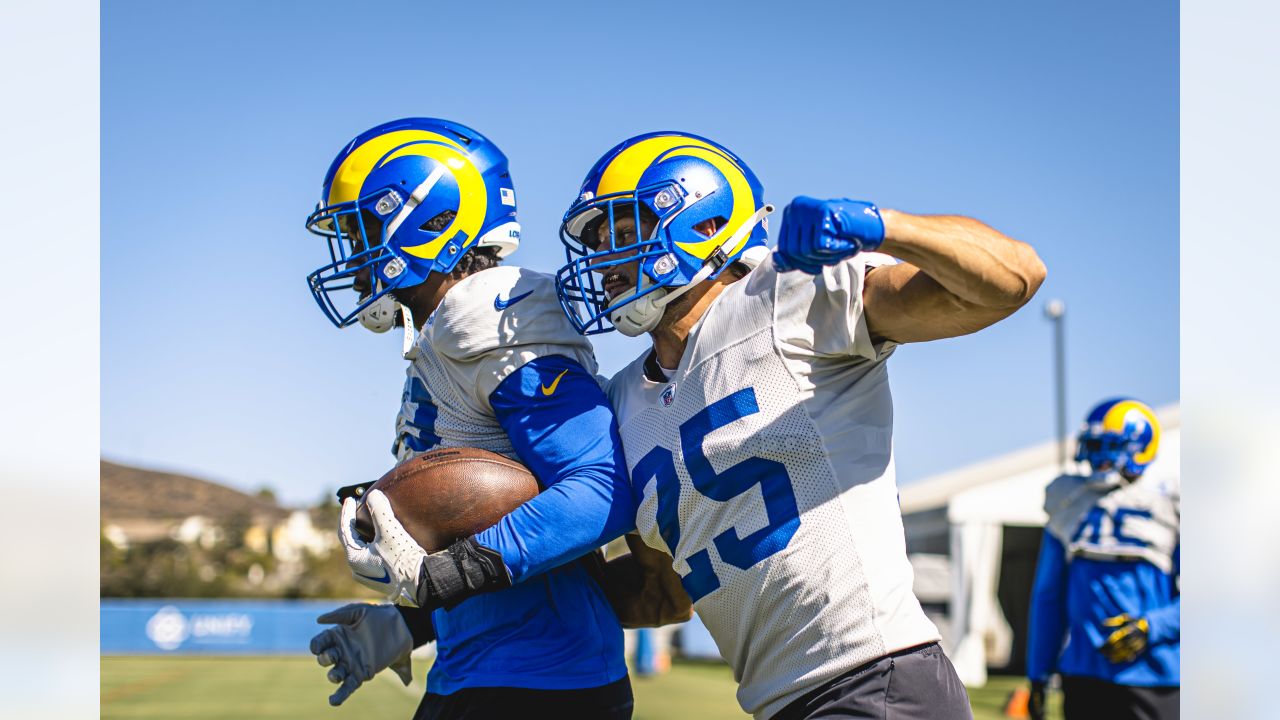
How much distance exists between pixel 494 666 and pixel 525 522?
36cm

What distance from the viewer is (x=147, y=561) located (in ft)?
103

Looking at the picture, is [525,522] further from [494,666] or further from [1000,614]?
[1000,614]

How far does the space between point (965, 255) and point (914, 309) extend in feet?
0.64

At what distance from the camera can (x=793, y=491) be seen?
2.53m

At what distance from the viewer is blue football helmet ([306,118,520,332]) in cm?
312

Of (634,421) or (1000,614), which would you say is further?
(1000,614)

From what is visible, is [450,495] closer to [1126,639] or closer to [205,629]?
[1126,639]

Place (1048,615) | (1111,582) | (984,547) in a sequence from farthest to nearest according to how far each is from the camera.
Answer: (984,547)
(1048,615)
(1111,582)

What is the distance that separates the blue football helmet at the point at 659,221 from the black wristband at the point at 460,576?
0.62 m

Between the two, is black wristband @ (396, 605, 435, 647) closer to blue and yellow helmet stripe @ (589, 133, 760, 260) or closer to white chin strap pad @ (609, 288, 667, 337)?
white chin strap pad @ (609, 288, 667, 337)

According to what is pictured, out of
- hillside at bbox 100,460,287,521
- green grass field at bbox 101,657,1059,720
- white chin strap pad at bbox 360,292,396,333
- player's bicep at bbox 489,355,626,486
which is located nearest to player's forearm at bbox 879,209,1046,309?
player's bicep at bbox 489,355,626,486

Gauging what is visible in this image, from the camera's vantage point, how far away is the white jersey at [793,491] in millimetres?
2498

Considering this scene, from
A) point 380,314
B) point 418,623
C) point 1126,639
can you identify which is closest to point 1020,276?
point 380,314
